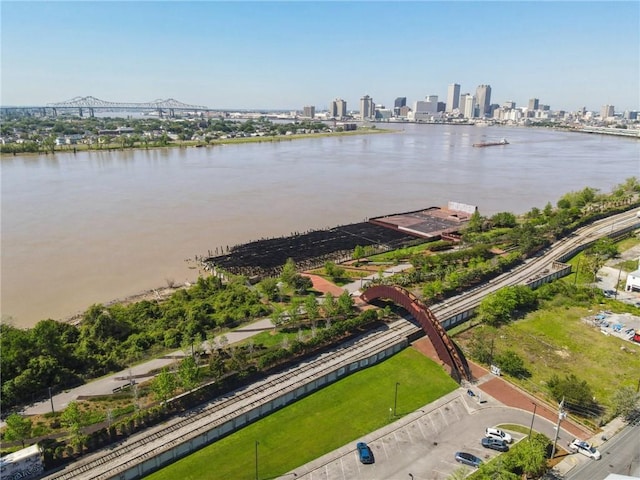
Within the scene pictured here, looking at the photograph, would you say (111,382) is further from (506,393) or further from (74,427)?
(506,393)

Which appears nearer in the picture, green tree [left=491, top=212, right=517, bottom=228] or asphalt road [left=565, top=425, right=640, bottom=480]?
asphalt road [left=565, top=425, right=640, bottom=480]

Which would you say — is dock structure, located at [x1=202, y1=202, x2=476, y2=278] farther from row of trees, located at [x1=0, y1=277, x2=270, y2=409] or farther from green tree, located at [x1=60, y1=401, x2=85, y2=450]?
green tree, located at [x1=60, y1=401, x2=85, y2=450]

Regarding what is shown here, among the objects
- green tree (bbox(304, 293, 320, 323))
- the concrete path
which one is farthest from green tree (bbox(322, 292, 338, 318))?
the concrete path

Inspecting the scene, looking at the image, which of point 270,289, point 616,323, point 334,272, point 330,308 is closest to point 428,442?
point 330,308

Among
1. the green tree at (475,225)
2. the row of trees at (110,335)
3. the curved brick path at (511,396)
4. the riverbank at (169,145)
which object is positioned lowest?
the curved brick path at (511,396)

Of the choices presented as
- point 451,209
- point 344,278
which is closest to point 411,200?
point 451,209

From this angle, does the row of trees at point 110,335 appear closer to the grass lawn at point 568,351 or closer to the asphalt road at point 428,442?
the asphalt road at point 428,442

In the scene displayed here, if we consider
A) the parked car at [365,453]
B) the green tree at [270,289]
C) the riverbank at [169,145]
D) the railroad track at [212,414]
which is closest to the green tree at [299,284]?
the green tree at [270,289]
